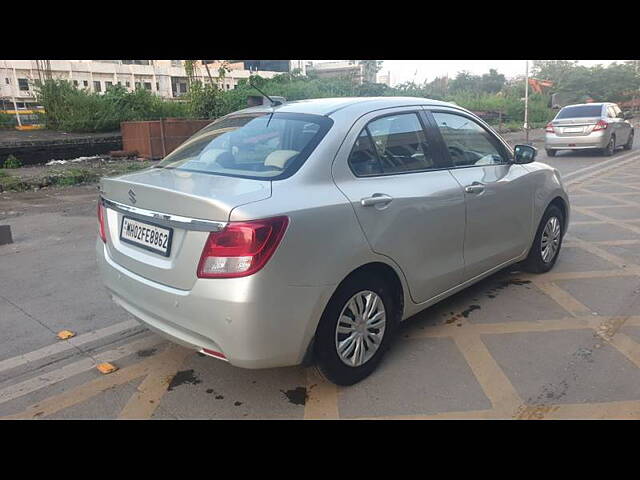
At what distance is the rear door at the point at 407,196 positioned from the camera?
3.09 metres

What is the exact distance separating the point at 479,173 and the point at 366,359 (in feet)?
A: 5.74

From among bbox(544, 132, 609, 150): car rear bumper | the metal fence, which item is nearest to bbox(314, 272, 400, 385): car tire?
the metal fence

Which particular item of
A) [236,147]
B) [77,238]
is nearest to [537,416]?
Answer: [236,147]

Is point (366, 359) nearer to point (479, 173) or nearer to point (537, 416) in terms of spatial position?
point (537, 416)

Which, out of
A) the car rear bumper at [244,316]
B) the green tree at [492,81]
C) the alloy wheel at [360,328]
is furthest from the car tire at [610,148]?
the green tree at [492,81]

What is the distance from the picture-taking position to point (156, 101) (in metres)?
18.7

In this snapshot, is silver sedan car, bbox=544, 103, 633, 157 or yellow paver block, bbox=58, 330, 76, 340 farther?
silver sedan car, bbox=544, 103, 633, 157

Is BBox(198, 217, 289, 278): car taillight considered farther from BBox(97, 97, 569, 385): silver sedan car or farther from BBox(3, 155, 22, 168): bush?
BBox(3, 155, 22, 168): bush

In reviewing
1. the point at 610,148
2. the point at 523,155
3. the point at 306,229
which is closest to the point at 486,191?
the point at 523,155

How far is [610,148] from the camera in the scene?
15312mm

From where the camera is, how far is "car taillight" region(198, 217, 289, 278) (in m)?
2.52

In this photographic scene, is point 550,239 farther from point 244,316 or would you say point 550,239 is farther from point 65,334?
point 65,334

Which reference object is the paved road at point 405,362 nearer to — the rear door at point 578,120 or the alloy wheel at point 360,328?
the alloy wheel at point 360,328

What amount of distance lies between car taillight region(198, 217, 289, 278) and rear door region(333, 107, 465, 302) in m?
0.61
